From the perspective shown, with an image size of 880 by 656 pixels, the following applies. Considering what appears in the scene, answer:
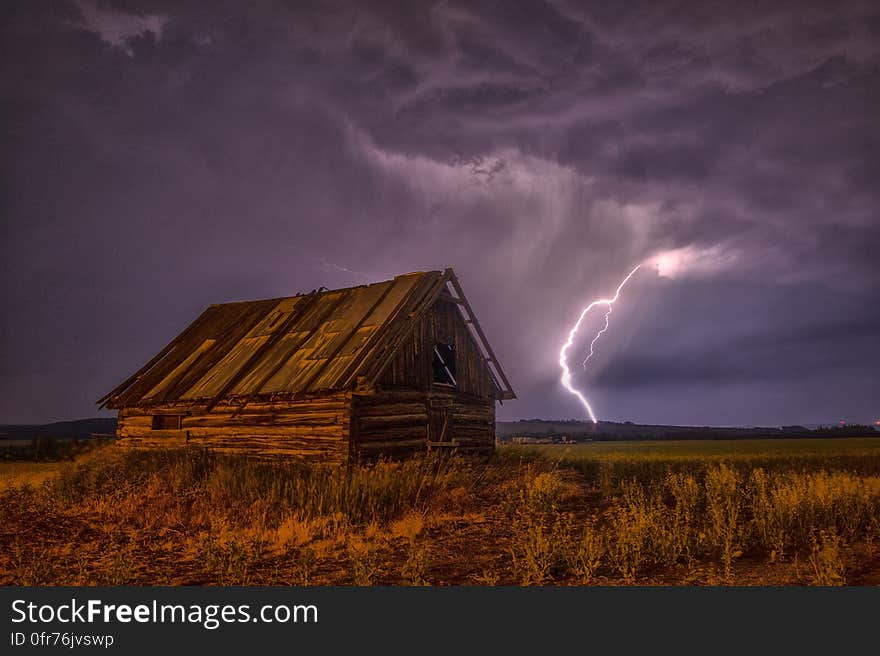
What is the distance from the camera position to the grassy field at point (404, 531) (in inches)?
281

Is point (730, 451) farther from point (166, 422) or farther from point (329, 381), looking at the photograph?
point (166, 422)

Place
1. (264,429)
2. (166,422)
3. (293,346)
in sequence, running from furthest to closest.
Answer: (166,422) → (293,346) → (264,429)

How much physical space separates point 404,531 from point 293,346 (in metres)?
9.97

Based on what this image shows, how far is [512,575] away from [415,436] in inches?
430

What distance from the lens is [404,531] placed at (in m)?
9.89

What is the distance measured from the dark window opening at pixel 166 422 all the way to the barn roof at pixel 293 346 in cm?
62

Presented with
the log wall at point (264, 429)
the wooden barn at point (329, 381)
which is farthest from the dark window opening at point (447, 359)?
the log wall at point (264, 429)

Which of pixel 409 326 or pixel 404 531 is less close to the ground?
pixel 409 326

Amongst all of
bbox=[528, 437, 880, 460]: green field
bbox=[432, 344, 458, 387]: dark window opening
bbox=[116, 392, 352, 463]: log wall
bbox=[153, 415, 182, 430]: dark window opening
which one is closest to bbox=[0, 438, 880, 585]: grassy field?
bbox=[116, 392, 352, 463]: log wall

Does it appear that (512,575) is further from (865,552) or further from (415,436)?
(415,436)

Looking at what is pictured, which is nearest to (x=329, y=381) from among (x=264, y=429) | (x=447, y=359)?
(x=264, y=429)

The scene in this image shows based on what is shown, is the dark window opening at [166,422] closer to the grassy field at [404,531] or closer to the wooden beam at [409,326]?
the grassy field at [404,531]

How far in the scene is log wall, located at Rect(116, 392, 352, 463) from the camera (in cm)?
1614

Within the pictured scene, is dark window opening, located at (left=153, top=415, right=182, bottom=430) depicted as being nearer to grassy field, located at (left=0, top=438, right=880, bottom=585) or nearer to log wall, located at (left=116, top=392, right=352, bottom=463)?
log wall, located at (left=116, top=392, right=352, bottom=463)
